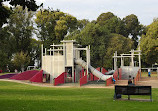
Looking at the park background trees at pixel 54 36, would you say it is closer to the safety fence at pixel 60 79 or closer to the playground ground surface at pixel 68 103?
the safety fence at pixel 60 79

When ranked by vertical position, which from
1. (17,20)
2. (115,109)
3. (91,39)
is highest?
(17,20)

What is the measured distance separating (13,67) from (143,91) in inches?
2268

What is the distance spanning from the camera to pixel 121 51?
6675 cm

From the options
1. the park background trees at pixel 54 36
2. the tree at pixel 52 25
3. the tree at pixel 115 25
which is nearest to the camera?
the park background trees at pixel 54 36

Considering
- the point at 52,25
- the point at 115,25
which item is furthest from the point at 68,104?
the point at 115,25

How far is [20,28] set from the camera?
65625 millimetres

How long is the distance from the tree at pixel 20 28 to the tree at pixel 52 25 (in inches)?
141

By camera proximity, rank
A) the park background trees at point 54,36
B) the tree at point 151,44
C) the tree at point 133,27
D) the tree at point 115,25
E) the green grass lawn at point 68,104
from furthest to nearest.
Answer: the tree at point 133,27
the tree at point 115,25
the park background trees at point 54,36
the tree at point 151,44
the green grass lawn at point 68,104

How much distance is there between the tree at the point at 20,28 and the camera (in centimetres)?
6431

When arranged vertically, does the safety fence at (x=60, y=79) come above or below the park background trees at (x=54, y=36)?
below

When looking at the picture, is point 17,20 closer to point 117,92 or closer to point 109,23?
point 109,23

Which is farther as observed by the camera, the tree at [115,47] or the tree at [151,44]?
the tree at [115,47]

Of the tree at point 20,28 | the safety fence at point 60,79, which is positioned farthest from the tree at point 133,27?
the safety fence at point 60,79

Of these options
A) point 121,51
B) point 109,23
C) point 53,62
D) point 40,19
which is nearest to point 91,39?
point 121,51
